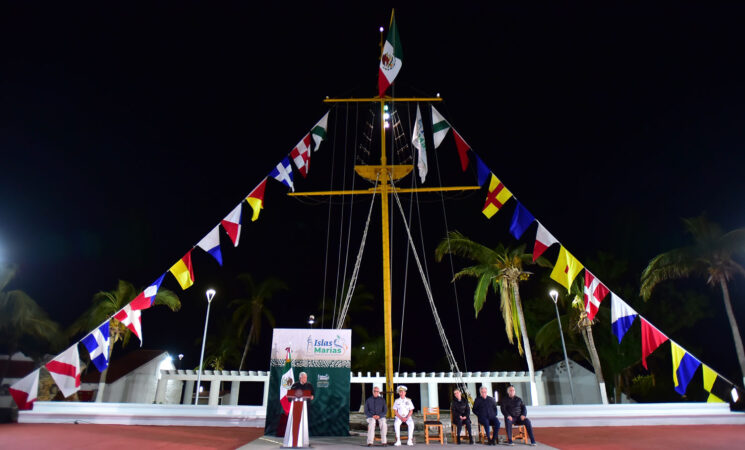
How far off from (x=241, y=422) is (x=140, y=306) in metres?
4.83

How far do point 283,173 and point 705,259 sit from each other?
687 inches

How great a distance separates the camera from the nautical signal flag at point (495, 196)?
38.6ft

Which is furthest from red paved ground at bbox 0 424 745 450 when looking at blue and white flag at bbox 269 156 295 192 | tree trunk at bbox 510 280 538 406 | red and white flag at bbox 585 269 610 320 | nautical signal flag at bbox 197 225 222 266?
blue and white flag at bbox 269 156 295 192

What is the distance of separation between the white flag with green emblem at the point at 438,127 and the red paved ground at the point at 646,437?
857 cm

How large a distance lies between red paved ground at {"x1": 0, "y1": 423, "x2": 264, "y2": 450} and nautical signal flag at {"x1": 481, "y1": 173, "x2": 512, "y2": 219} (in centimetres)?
862

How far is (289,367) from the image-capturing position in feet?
31.0

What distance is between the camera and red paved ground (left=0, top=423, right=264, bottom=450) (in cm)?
839

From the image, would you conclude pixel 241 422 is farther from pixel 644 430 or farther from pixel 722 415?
pixel 722 415

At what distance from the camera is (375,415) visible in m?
8.58

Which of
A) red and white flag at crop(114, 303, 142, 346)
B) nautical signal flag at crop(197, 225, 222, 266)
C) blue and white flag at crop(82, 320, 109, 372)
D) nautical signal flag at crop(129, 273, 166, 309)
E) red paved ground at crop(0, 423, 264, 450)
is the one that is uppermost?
nautical signal flag at crop(197, 225, 222, 266)

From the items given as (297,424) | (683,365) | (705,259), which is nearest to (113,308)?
(297,424)

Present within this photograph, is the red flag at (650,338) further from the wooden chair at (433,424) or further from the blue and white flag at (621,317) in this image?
the wooden chair at (433,424)

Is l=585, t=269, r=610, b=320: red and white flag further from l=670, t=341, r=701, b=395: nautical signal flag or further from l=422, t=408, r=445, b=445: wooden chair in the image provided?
l=422, t=408, r=445, b=445: wooden chair

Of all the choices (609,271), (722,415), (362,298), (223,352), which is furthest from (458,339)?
(722,415)
